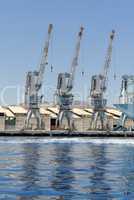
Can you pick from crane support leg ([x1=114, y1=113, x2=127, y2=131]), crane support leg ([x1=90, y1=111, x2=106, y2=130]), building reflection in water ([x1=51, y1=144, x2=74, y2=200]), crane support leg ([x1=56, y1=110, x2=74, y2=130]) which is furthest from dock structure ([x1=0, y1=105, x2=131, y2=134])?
building reflection in water ([x1=51, y1=144, x2=74, y2=200])

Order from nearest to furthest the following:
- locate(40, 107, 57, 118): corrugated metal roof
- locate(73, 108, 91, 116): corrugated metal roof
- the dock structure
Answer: the dock structure < locate(40, 107, 57, 118): corrugated metal roof < locate(73, 108, 91, 116): corrugated metal roof

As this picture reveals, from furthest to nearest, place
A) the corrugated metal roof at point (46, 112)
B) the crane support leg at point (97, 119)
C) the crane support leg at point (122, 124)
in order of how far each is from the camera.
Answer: the corrugated metal roof at point (46, 112) < the crane support leg at point (97, 119) < the crane support leg at point (122, 124)

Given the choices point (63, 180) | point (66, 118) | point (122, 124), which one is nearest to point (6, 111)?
point (66, 118)

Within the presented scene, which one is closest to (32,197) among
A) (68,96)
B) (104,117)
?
(68,96)

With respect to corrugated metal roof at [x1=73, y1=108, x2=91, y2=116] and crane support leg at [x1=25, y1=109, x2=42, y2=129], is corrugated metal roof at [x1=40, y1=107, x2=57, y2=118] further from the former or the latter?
crane support leg at [x1=25, y1=109, x2=42, y2=129]

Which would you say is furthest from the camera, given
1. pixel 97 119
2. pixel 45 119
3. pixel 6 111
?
pixel 6 111

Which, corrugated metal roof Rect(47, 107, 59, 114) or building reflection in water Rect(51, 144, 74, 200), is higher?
corrugated metal roof Rect(47, 107, 59, 114)

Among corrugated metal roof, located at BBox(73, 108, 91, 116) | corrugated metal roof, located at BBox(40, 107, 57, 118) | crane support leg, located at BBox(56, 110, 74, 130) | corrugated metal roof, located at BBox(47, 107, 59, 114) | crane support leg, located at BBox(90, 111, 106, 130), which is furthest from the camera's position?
corrugated metal roof, located at BBox(47, 107, 59, 114)

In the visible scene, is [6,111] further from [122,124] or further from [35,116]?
[122,124]

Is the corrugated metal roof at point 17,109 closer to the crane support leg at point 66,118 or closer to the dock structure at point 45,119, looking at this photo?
the dock structure at point 45,119

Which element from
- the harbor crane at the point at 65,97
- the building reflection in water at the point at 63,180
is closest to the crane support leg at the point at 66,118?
the harbor crane at the point at 65,97

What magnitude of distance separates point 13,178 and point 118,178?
7179 millimetres

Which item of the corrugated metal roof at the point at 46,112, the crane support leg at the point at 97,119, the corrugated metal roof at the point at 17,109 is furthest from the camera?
the corrugated metal roof at the point at 46,112

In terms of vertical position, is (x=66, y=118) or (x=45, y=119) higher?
(x=66, y=118)
